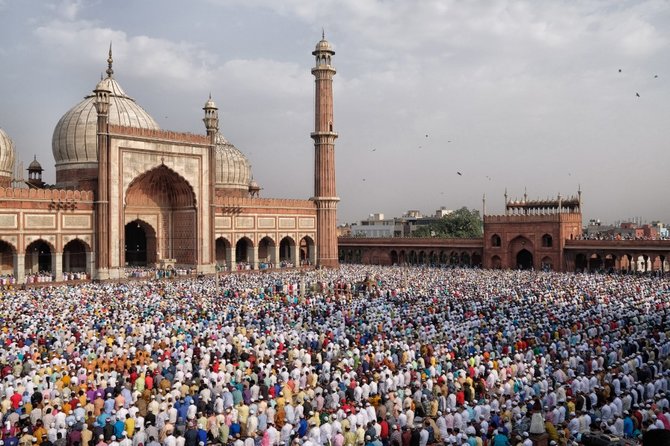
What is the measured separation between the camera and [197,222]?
3641 cm

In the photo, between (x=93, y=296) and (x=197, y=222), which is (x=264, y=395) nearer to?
(x=93, y=296)

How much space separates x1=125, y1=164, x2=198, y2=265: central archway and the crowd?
13.6 metres

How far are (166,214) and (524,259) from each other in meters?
24.8

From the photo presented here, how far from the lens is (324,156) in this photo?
142 ft

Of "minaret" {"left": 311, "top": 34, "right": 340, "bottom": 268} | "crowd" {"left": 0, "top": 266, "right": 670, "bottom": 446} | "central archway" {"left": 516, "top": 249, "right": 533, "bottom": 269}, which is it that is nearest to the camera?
"crowd" {"left": 0, "top": 266, "right": 670, "bottom": 446}

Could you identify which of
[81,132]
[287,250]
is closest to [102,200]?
[81,132]

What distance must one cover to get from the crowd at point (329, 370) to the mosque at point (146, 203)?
881cm

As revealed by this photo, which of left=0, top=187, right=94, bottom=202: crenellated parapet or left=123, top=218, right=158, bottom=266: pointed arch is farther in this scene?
left=123, top=218, right=158, bottom=266: pointed arch

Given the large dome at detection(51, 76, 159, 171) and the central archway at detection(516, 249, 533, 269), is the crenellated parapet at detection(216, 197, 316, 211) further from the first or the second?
the central archway at detection(516, 249, 533, 269)

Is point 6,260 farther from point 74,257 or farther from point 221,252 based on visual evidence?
point 221,252

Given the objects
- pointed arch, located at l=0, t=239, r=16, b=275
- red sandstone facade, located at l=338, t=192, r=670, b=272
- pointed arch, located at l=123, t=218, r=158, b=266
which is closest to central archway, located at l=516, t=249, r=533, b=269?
red sandstone facade, located at l=338, t=192, r=670, b=272

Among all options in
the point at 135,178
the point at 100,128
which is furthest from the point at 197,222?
the point at 100,128

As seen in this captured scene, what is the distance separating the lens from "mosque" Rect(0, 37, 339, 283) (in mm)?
30812

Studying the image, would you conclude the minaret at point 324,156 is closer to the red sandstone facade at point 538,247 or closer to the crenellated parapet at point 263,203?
the crenellated parapet at point 263,203
